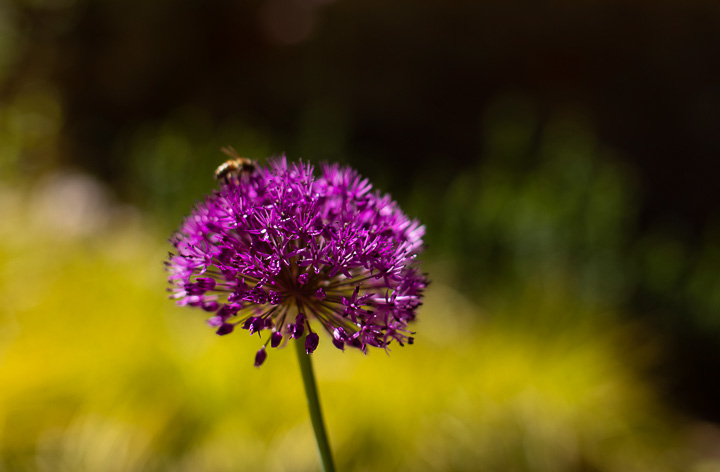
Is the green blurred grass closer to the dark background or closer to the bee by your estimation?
the dark background

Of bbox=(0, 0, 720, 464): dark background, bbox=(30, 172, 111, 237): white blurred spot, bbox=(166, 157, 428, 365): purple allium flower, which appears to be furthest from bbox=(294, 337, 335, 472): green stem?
bbox=(30, 172, 111, 237): white blurred spot

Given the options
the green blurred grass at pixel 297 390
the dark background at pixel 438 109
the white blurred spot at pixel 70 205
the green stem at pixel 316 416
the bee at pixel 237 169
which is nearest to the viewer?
the green stem at pixel 316 416

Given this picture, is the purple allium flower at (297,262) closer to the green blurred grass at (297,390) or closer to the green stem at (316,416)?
the green stem at (316,416)

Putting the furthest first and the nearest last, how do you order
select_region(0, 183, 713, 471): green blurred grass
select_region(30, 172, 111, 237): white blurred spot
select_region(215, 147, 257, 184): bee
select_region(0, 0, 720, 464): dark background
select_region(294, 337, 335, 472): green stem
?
1. select_region(30, 172, 111, 237): white blurred spot
2. select_region(0, 0, 720, 464): dark background
3. select_region(0, 183, 713, 471): green blurred grass
4. select_region(215, 147, 257, 184): bee
5. select_region(294, 337, 335, 472): green stem

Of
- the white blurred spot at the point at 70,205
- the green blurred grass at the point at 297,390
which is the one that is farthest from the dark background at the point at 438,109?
the green blurred grass at the point at 297,390

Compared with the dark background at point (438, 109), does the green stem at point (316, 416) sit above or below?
below

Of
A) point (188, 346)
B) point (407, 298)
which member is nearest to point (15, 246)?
point (188, 346)

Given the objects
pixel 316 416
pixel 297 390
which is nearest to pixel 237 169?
pixel 316 416
